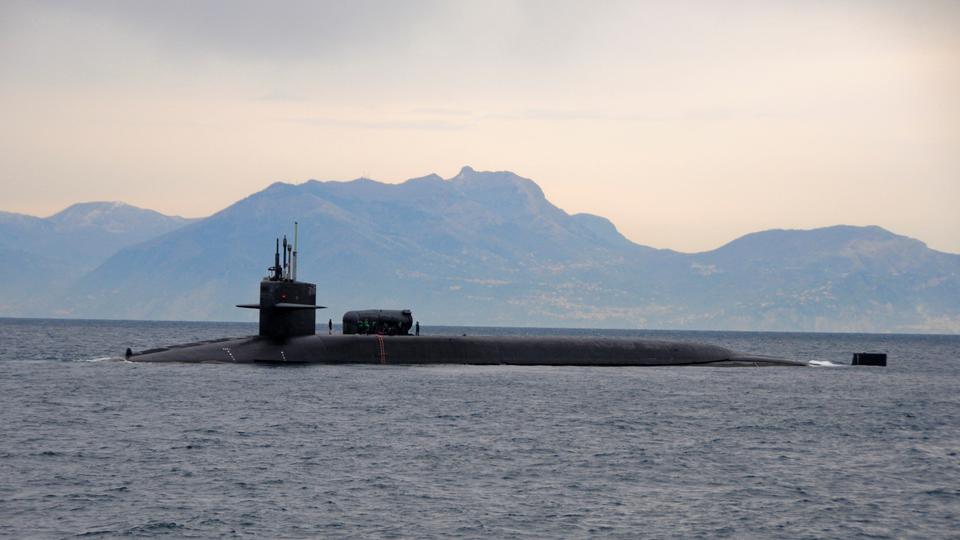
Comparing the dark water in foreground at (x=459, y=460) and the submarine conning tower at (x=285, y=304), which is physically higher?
the submarine conning tower at (x=285, y=304)

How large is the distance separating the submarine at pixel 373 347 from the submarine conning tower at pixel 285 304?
2.6 inches

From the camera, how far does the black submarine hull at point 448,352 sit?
76188 millimetres

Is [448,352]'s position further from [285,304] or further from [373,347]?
[285,304]

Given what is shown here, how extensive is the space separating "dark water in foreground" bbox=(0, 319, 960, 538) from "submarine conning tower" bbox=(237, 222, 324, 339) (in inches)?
181

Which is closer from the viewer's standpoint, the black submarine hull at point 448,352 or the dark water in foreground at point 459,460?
the dark water in foreground at point 459,460

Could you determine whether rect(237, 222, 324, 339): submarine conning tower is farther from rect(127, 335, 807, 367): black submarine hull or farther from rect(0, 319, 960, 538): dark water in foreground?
rect(0, 319, 960, 538): dark water in foreground

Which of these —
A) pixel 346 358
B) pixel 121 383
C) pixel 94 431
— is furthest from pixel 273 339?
pixel 94 431

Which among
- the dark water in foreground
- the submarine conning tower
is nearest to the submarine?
the submarine conning tower

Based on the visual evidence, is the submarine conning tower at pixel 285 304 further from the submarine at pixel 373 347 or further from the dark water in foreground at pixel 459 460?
the dark water in foreground at pixel 459 460

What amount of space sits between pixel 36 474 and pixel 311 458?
950cm

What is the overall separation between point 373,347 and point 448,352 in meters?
6.20

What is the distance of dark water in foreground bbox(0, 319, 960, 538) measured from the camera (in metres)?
30.6

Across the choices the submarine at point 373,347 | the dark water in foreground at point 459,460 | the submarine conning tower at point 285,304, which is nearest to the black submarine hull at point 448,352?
the submarine at point 373,347

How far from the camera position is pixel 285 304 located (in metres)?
72.0
